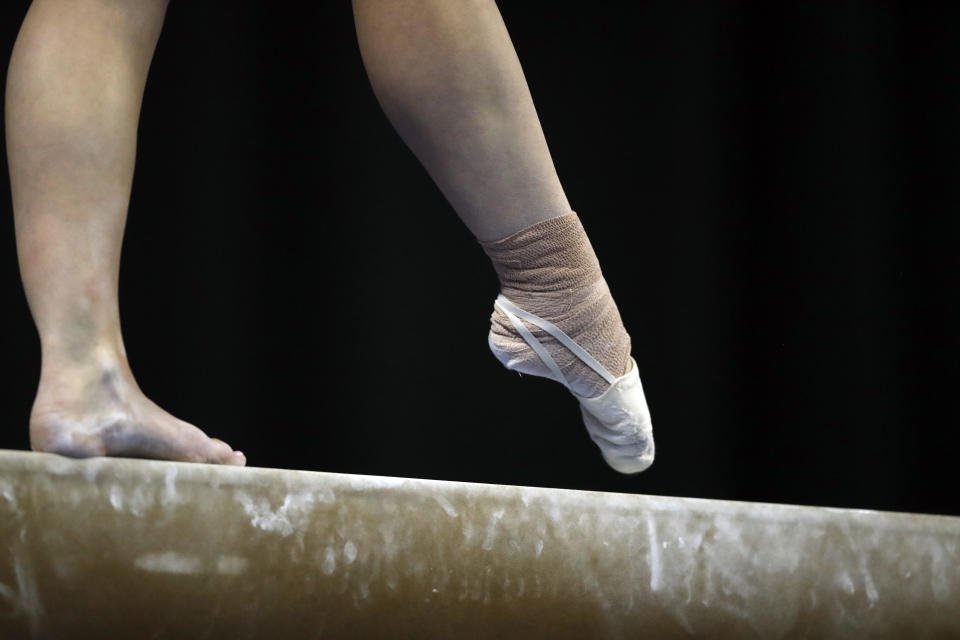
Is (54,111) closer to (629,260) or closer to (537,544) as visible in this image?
(537,544)

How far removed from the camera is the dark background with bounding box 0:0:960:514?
1.67 m

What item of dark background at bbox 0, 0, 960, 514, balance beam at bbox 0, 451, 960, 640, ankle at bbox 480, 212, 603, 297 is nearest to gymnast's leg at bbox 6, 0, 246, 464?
balance beam at bbox 0, 451, 960, 640

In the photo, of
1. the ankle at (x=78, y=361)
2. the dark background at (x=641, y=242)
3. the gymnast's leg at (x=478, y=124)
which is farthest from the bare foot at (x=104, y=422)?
the dark background at (x=641, y=242)

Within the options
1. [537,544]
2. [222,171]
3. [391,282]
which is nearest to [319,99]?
[222,171]

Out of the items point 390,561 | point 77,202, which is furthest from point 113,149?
point 390,561

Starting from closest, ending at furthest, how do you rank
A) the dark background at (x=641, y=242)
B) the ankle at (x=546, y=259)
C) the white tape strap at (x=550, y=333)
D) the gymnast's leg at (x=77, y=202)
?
the gymnast's leg at (x=77, y=202), the ankle at (x=546, y=259), the white tape strap at (x=550, y=333), the dark background at (x=641, y=242)

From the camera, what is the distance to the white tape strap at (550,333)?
1.02 m

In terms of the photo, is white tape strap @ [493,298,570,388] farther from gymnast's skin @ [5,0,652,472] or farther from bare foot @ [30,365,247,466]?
bare foot @ [30,365,247,466]

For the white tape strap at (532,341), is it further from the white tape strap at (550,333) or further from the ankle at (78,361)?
the ankle at (78,361)

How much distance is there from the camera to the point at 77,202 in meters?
0.76

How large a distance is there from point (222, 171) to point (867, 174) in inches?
44.8

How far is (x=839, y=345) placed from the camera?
169 centimetres

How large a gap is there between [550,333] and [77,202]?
494 millimetres

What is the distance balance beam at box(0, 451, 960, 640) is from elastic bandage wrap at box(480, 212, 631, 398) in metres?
0.37
